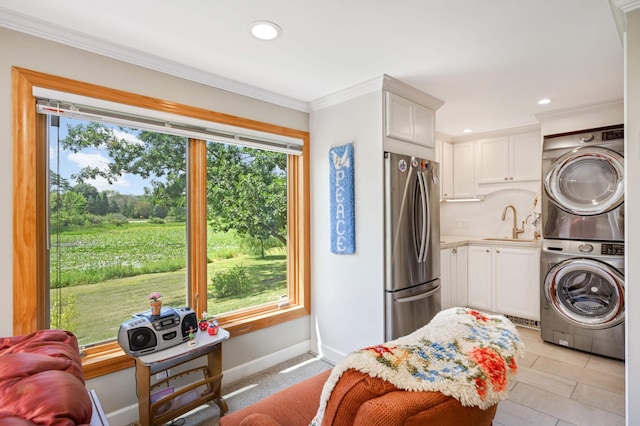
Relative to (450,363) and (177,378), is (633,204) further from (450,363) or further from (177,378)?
(177,378)

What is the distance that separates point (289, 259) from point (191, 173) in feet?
4.11

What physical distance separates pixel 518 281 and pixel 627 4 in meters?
2.96

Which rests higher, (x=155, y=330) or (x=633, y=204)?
(x=633, y=204)

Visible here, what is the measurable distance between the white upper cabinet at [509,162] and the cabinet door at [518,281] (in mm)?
890

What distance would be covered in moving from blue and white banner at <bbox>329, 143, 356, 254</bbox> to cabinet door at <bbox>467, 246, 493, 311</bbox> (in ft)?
7.03

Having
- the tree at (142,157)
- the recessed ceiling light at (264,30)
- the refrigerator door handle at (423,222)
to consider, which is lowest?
the refrigerator door handle at (423,222)

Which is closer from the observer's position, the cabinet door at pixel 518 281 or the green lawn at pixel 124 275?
the green lawn at pixel 124 275

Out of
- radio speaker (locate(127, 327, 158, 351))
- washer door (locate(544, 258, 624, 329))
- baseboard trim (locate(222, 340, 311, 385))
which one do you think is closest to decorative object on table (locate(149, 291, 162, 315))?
radio speaker (locate(127, 327, 158, 351))

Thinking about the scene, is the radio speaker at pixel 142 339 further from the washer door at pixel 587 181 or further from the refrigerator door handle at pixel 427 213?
the washer door at pixel 587 181

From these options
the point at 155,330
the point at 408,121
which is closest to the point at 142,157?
the point at 155,330

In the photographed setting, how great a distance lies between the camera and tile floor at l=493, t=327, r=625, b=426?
2.22 m

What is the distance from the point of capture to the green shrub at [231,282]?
9.14ft

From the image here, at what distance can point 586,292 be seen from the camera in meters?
3.17

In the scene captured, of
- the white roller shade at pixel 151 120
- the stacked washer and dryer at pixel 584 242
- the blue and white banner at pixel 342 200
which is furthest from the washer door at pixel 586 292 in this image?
the white roller shade at pixel 151 120
